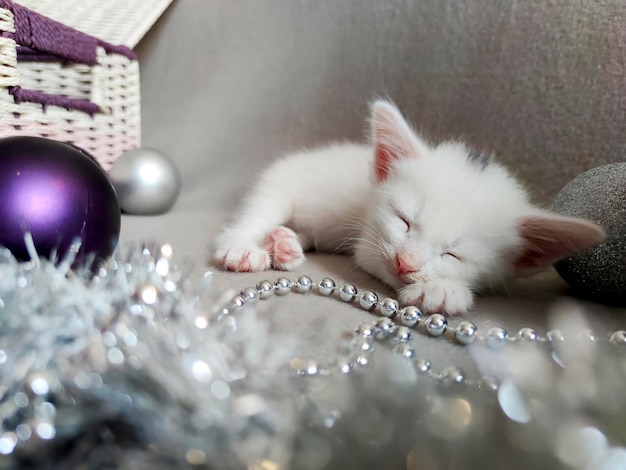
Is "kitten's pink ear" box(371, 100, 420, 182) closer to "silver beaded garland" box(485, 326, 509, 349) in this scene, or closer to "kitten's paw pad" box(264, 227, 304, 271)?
"kitten's paw pad" box(264, 227, 304, 271)

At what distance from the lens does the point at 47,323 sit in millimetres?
487

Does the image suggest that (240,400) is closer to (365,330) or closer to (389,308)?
(365,330)

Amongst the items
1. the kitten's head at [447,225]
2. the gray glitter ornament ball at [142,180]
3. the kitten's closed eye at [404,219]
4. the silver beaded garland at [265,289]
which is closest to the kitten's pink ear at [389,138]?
the kitten's head at [447,225]

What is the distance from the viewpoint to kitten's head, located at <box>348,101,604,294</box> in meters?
0.80

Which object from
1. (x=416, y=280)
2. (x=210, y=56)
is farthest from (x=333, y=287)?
(x=210, y=56)

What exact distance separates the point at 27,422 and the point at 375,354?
0.34 metres

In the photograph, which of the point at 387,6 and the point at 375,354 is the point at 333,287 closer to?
the point at 375,354

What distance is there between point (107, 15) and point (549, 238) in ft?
4.15

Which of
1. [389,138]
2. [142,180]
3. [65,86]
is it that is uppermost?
[389,138]

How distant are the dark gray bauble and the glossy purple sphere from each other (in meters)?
0.70

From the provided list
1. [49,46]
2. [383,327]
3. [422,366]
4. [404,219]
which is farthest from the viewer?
[49,46]

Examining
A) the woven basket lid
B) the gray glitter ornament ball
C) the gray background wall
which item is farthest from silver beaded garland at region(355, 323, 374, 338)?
the woven basket lid

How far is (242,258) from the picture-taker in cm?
89

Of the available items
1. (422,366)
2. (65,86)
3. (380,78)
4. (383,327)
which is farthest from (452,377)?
(65,86)
